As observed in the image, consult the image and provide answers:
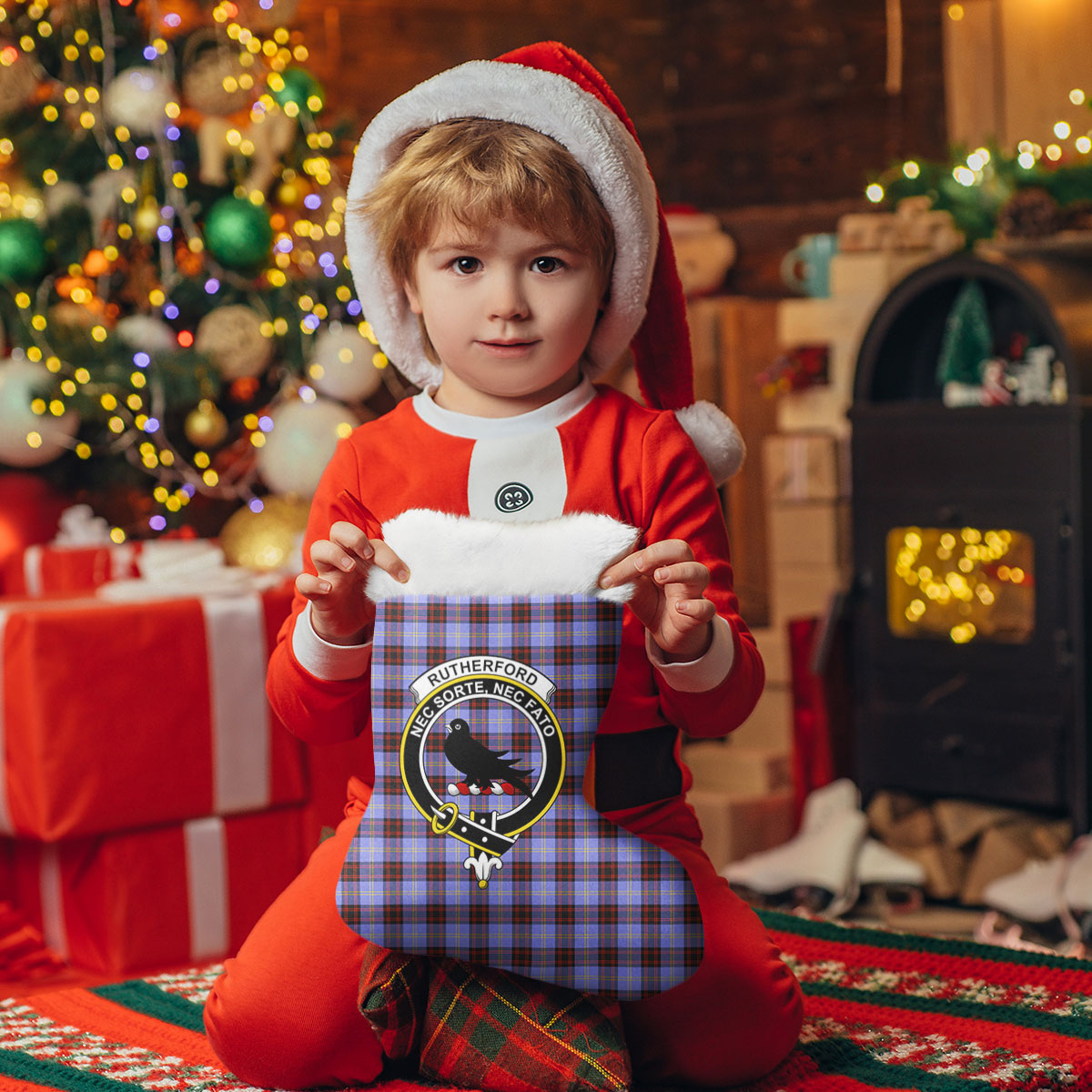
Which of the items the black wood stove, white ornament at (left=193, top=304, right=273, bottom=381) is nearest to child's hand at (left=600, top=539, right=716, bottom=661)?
the black wood stove

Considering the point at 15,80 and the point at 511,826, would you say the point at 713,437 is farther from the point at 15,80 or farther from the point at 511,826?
the point at 15,80

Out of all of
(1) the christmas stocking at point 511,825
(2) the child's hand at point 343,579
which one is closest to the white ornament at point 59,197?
(2) the child's hand at point 343,579

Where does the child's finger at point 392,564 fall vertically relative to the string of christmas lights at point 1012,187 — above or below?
below

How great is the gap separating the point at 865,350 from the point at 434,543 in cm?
183

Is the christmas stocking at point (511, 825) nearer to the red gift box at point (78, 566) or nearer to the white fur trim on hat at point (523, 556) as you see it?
the white fur trim on hat at point (523, 556)

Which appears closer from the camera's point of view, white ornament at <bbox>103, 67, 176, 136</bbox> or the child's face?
the child's face

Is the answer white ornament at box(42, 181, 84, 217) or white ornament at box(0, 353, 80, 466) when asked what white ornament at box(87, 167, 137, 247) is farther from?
white ornament at box(0, 353, 80, 466)

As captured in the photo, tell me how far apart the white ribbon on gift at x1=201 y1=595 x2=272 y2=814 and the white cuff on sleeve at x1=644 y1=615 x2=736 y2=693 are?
41.8 inches

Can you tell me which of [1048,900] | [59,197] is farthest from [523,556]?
[59,197]

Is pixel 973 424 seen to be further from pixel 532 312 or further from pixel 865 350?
pixel 532 312

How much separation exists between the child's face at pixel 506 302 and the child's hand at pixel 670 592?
0.19m

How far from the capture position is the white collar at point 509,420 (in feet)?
3.79

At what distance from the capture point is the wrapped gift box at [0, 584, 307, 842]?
185cm

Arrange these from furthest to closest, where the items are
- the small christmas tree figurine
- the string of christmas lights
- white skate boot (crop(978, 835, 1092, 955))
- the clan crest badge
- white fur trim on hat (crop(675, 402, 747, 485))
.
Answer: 1. the small christmas tree figurine
2. the string of christmas lights
3. white skate boot (crop(978, 835, 1092, 955))
4. white fur trim on hat (crop(675, 402, 747, 485))
5. the clan crest badge
